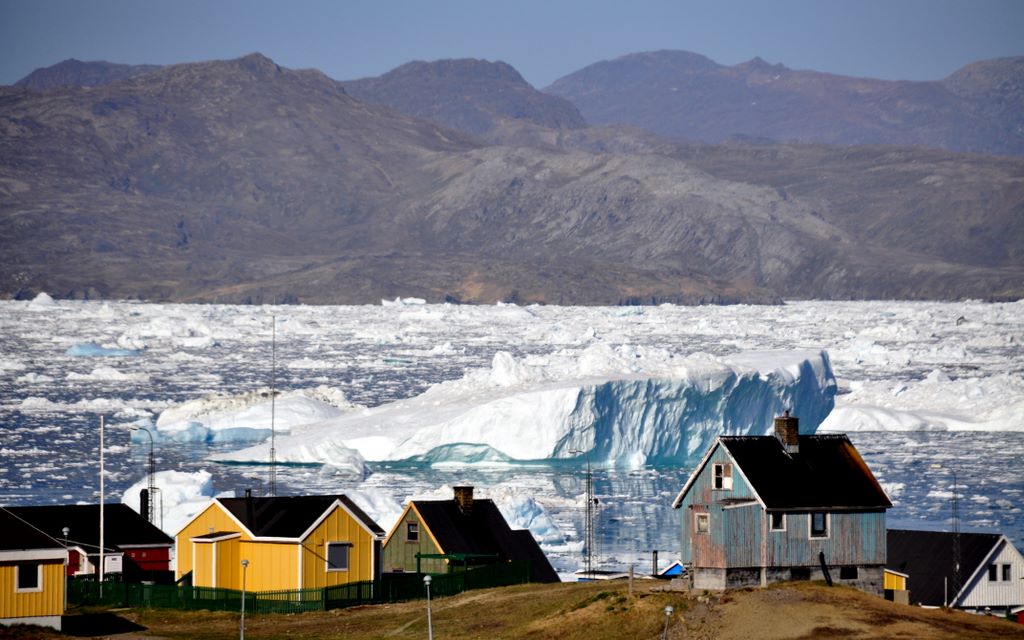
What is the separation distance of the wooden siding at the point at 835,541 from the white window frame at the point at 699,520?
89 centimetres

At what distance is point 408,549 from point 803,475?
860 centimetres

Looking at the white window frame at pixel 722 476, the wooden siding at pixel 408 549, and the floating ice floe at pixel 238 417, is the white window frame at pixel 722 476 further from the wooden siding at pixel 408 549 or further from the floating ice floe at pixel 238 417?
the floating ice floe at pixel 238 417

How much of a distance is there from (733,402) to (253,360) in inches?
2190

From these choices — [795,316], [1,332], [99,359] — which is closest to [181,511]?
[99,359]

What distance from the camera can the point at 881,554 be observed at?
25.4 metres

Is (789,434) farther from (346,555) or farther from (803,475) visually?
(346,555)

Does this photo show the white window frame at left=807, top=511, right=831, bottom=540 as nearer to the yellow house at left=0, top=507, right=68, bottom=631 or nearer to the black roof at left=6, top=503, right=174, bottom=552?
the yellow house at left=0, top=507, right=68, bottom=631

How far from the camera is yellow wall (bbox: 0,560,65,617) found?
23.8 m

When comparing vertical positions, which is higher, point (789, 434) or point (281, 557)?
point (789, 434)

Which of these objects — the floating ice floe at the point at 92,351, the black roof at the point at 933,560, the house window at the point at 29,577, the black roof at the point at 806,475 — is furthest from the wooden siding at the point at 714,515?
the floating ice floe at the point at 92,351

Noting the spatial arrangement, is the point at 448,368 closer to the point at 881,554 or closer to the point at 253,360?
the point at 253,360

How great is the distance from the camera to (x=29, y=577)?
24.0 meters

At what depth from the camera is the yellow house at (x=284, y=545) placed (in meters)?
28.3

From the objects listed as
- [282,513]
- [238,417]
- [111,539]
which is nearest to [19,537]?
[282,513]
